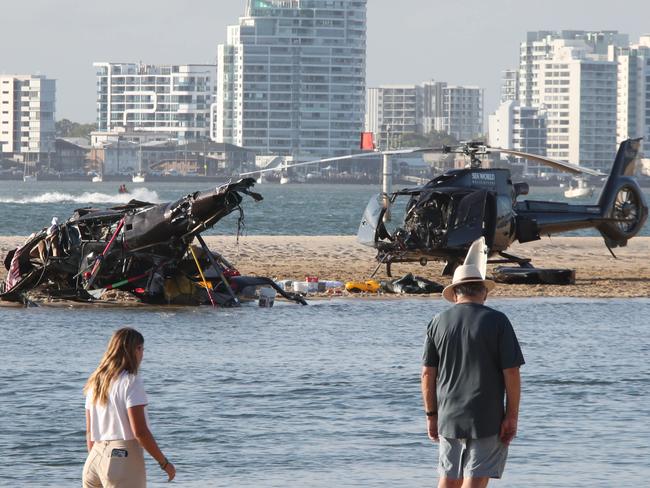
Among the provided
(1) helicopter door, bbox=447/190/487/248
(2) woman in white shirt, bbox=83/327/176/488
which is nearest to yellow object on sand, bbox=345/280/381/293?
(1) helicopter door, bbox=447/190/487/248

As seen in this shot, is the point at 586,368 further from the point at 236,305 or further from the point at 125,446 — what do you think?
the point at 125,446

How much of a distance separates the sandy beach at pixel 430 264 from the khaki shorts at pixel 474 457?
1855cm

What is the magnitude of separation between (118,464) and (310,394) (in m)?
7.84

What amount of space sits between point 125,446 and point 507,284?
2105cm

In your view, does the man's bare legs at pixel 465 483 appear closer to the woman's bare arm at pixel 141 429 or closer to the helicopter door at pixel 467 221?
the woman's bare arm at pixel 141 429

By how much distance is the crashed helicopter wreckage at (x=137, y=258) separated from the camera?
2336 centimetres

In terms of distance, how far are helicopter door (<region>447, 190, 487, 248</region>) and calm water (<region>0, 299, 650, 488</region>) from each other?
1.53 metres

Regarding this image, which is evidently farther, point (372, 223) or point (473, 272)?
point (372, 223)

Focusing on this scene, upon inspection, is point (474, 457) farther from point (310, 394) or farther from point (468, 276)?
point (310, 394)

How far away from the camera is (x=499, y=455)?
8750 mm

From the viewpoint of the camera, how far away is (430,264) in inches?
1307

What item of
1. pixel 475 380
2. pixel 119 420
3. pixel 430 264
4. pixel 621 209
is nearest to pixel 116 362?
pixel 119 420

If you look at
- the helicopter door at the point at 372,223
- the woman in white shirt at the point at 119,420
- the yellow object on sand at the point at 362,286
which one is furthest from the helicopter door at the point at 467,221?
the woman in white shirt at the point at 119,420

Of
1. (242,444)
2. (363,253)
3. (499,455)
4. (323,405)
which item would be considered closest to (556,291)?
(363,253)
